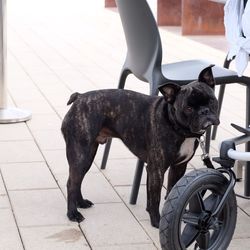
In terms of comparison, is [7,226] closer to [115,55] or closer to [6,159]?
[6,159]

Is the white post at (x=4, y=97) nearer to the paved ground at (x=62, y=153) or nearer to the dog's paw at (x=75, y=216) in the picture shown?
the paved ground at (x=62, y=153)

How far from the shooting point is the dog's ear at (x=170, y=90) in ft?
12.1

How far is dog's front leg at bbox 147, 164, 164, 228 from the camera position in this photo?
13.1ft

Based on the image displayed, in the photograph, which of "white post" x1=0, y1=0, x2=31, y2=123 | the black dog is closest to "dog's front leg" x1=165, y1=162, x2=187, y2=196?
the black dog

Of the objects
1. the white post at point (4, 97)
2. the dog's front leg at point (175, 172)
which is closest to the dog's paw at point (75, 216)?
the dog's front leg at point (175, 172)

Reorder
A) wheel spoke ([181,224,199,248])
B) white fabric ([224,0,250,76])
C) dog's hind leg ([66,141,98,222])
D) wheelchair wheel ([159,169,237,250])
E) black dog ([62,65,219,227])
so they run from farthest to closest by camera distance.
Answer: dog's hind leg ([66,141,98,222]) → black dog ([62,65,219,227]) → white fabric ([224,0,250,76]) → wheel spoke ([181,224,199,248]) → wheelchair wheel ([159,169,237,250])

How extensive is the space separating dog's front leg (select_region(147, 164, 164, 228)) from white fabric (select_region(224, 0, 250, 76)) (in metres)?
0.70

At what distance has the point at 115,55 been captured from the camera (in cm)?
951

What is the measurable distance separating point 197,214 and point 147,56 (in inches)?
55.4

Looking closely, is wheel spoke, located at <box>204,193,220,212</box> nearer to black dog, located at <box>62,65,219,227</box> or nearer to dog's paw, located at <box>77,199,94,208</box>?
black dog, located at <box>62,65,219,227</box>

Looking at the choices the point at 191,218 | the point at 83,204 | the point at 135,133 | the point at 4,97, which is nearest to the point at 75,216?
the point at 83,204

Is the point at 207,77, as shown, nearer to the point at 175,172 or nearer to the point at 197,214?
the point at 175,172

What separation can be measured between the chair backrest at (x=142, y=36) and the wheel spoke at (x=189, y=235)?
1.29 m

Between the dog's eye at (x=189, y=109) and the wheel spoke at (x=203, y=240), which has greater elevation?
the dog's eye at (x=189, y=109)
